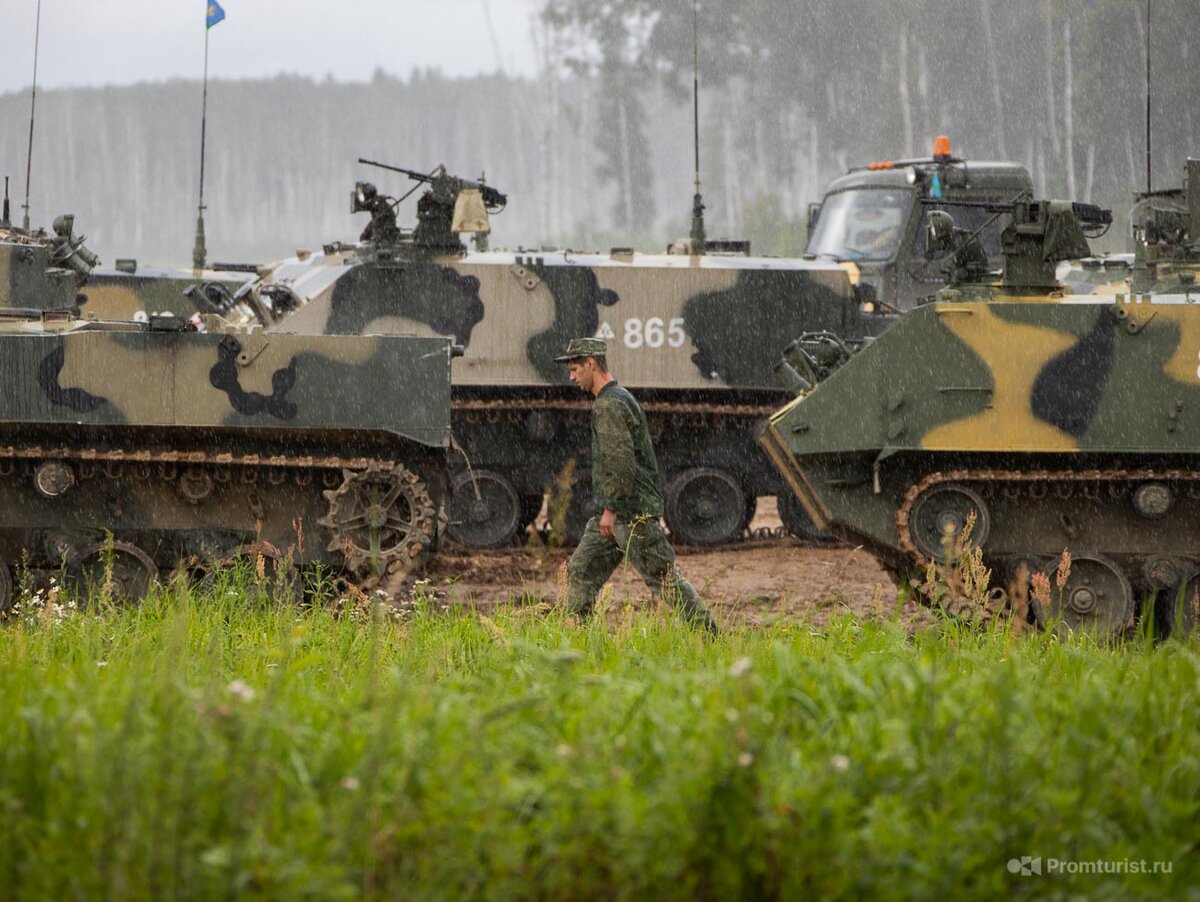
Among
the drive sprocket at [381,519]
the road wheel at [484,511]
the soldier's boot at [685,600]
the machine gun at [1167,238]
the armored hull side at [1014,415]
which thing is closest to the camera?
the soldier's boot at [685,600]

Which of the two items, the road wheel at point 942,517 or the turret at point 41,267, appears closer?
the road wheel at point 942,517

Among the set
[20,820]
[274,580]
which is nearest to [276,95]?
[274,580]

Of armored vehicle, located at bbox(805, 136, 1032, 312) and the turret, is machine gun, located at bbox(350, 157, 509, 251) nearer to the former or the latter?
the turret

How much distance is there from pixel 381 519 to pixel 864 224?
7.65 meters

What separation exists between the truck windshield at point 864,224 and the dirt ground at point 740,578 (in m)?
3.18

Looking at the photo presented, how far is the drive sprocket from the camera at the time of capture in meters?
9.09

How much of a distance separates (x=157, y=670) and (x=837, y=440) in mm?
4515

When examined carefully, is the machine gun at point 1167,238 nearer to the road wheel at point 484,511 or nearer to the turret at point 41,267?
the road wheel at point 484,511

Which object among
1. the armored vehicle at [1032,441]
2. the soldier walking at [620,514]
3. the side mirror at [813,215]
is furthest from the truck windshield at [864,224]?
the soldier walking at [620,514]

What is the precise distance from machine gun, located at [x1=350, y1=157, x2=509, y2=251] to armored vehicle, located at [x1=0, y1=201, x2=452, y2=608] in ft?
10.8

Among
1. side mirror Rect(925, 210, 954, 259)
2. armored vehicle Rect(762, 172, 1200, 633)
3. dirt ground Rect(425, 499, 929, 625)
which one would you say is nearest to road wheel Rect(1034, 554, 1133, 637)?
armored vehicle Rect(762, 172, 1200, 633)

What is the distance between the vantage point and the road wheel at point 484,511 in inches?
507

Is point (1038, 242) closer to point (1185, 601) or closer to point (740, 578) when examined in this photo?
point (1185, 601)

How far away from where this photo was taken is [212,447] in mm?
9250
